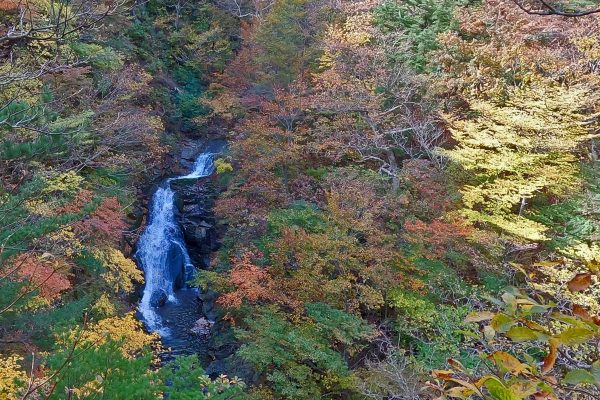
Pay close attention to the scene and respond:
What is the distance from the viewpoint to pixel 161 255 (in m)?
14.5

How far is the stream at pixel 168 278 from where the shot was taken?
12055mm

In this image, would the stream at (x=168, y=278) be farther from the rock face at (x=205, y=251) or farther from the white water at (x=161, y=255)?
the rock face at (x=205, y=251)

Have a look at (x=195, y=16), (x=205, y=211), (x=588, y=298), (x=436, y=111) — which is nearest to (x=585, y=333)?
(x=588, y=298)

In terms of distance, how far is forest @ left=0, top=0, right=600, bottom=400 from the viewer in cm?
616

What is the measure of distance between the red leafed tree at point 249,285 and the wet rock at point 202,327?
9.51 ft

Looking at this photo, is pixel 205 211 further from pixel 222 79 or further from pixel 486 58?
pixel 486 58

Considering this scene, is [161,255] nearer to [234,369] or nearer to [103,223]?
[103,223]

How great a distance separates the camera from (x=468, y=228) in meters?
8.53

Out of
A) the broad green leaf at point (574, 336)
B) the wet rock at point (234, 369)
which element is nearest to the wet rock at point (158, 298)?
the wet rock at point (234, 369)

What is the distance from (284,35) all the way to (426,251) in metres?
10.6

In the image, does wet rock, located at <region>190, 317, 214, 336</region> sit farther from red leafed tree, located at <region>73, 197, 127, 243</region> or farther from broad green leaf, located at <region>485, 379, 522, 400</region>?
broad green leaf, located at <region>485, 379, 522, 400</region>

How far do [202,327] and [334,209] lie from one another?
611 centimetres

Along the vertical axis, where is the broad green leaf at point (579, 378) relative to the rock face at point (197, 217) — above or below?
above

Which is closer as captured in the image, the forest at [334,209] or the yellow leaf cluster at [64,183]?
the forest at [334,209]
